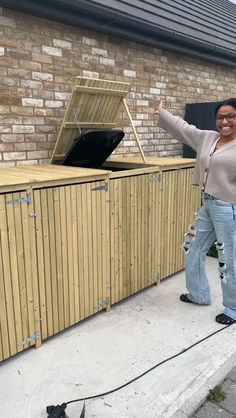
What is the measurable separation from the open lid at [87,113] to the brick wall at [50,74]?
0.86 ft

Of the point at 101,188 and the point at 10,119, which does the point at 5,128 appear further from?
the point at 101,188

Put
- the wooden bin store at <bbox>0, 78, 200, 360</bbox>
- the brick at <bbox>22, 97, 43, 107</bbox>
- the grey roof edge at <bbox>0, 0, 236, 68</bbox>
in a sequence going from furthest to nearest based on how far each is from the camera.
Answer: the brick at <bbox>22, 97, 43, 107</bbox>, the grey roof edge at <bbox>0, 0, 236, 68</bbox>, the wooden bin store at <bbox>0, 78, 200, 360</bbox>

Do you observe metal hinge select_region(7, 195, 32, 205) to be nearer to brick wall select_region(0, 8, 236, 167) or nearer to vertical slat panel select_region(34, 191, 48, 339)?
vertical slat panel select_region(34, 191, 48, 339)

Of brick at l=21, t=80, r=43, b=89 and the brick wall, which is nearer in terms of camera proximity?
the brick wall

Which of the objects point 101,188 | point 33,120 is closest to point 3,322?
point 101,188

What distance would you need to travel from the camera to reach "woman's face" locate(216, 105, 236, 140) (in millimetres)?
2959

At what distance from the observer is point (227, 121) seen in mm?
2965

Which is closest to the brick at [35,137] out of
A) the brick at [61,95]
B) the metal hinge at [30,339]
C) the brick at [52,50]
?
the brick at [61,95]

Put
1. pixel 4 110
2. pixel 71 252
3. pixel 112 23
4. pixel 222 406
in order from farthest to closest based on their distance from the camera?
1. pixel 112 23
2. pixel 4 110
3. pixel 71 252
4. pixel 222 406

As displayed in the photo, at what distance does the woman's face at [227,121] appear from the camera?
2.96m

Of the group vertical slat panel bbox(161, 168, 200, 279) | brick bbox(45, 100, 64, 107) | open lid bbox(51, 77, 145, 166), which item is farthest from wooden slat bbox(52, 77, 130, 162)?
vertical slat panel bbox(161, 168, 200, 279)

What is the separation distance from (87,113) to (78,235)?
1.30 meters

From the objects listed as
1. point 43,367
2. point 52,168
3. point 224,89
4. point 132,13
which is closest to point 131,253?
point 52,168

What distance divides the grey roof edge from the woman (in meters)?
1.16
